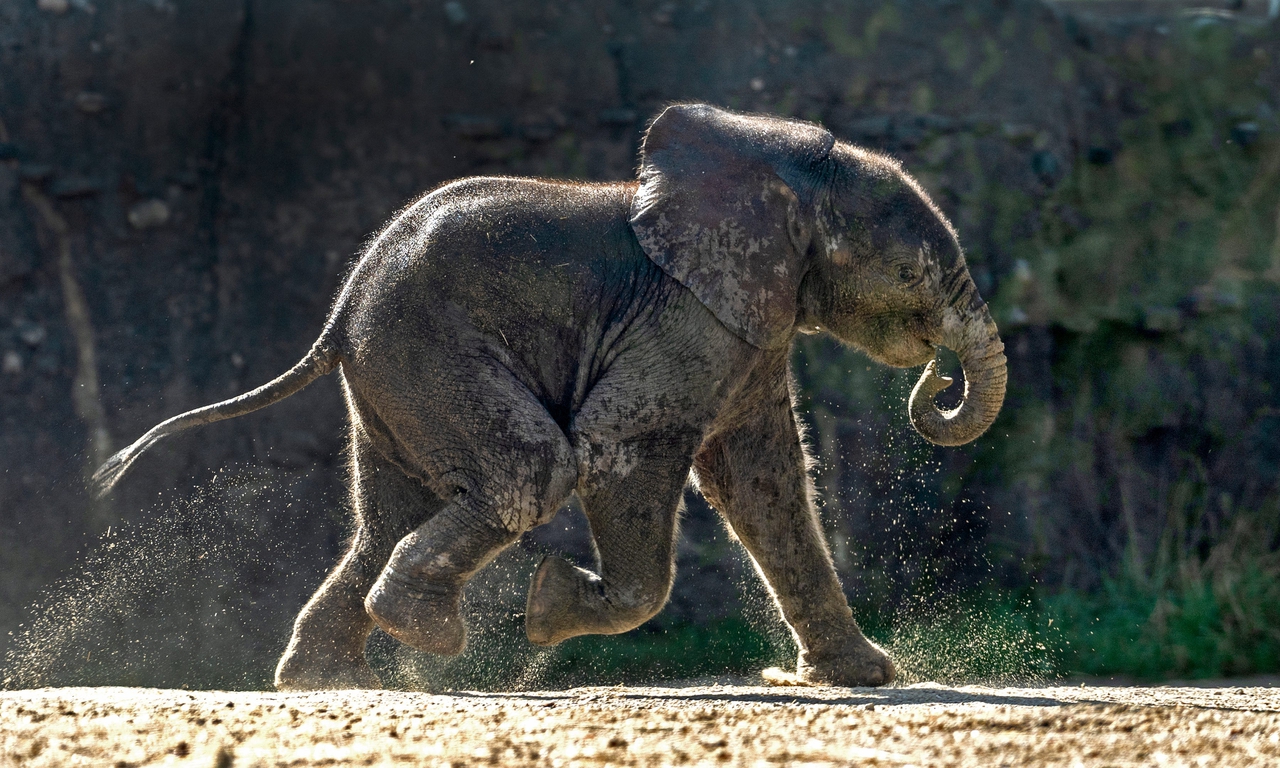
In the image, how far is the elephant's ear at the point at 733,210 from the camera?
15.7 ft

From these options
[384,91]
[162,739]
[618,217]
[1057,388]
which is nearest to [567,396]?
[618,217]

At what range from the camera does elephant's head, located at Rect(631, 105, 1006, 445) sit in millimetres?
4816

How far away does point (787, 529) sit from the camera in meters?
5.34

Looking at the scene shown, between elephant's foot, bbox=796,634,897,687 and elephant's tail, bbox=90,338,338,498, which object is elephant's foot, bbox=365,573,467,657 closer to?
elephant's tail, bbox=90,338,338,498

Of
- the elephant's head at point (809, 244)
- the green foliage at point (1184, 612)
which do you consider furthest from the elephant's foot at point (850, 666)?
the green foliage at point (1184, 612)

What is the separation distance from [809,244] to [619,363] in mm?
896

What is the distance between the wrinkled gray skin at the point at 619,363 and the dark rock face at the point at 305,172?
2671 millimetres

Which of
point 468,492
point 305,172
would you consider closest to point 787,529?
point 468,492

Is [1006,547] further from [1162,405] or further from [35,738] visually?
[35,738]

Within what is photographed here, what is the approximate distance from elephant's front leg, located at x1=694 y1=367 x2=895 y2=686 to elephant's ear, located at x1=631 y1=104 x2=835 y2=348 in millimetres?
565

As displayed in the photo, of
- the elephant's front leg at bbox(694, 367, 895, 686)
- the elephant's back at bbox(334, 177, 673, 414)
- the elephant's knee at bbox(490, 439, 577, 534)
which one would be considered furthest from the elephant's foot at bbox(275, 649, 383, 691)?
the elephant's front leg at bbox(694, 367, 895, 686)

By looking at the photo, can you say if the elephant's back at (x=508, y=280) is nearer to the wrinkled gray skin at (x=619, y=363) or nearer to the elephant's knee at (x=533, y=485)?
the wrinkled gray skin at (x=619, y=363)

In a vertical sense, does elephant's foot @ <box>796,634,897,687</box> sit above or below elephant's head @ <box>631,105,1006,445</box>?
below

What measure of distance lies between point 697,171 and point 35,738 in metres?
2.88
